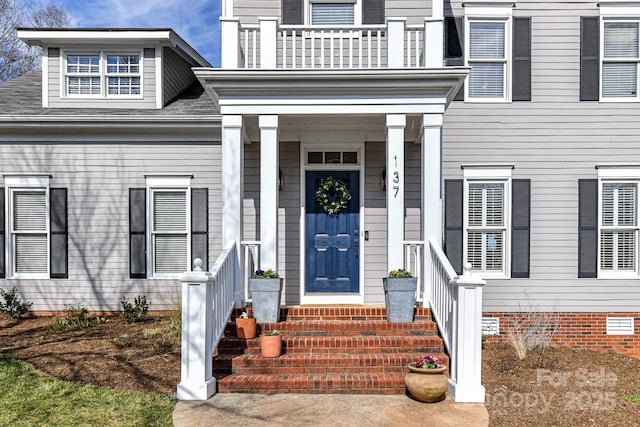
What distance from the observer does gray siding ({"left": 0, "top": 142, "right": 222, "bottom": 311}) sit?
8.54 m

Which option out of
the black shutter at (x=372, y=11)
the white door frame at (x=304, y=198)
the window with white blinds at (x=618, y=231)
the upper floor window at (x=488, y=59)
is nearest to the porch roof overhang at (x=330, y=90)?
the white door frame at (x=304, y=198)

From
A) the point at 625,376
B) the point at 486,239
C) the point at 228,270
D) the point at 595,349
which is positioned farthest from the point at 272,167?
the point at 595,349

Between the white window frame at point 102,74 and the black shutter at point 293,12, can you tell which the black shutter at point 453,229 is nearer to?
the black shutter at point 293,12

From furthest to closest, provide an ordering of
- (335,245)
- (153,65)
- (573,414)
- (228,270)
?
(153,65)
(335,245)
(228,270)
(573,414)

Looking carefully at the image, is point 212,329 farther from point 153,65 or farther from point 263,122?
point 153,65

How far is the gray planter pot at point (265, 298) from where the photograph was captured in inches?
239

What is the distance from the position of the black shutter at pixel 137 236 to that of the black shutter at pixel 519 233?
664 centimetres

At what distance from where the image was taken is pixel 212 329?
5.30 metres

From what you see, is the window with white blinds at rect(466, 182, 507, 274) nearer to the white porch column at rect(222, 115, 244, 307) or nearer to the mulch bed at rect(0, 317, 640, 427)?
the mulch bed at rect(0, 317, 640, 427)

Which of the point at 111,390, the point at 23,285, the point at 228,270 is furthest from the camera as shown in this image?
the point at 23,285

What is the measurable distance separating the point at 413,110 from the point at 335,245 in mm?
2662

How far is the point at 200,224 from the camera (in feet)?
27.9

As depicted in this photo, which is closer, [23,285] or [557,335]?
[557,335]

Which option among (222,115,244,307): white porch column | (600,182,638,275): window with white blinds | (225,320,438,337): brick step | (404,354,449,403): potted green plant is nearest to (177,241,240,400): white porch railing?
(225,320,438,337): brick step
